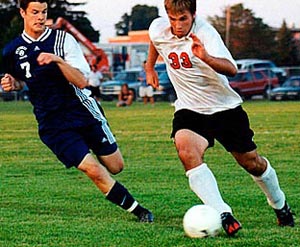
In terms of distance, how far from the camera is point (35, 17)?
8547mm

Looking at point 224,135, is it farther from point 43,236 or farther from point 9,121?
point 9,121

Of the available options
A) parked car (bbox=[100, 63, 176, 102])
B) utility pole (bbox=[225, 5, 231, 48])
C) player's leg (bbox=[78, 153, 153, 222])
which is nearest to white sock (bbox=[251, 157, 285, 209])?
player's leg (bbox=[78, 153, 153, 222])

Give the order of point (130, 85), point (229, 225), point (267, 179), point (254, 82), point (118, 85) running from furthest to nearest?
point (118, 85), point (130, 85), point (254, 82), point (267, 179), point (229, 225)

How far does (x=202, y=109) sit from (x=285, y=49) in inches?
2805

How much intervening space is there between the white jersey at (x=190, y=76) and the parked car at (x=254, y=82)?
37154 millimetres

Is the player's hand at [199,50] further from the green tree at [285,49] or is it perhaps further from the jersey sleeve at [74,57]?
the green tree at [285,49]

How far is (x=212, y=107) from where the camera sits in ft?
26.6

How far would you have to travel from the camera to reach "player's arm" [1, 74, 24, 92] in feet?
28.6

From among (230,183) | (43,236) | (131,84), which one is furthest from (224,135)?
(131,84)

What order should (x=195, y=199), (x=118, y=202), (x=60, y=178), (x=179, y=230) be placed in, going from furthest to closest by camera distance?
(x=60, y=178), (x=195, y=199), (x=118, y=202), (x=179, y=230)

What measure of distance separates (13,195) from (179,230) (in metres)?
3.15

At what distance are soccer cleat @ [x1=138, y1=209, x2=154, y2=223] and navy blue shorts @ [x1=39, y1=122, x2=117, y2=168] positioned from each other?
2.33ft

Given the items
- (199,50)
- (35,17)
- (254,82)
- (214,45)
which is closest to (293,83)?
(254,82)

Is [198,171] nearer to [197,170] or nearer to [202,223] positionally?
[197,170]
